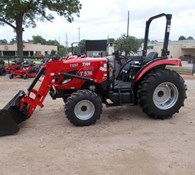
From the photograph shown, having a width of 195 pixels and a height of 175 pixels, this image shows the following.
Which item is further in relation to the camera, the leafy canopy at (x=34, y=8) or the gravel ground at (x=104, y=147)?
the leafy canopy at (x=34, y=8)

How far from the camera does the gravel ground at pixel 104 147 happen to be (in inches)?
134

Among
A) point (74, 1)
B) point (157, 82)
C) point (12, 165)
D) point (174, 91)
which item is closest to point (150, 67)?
point (157, 82)

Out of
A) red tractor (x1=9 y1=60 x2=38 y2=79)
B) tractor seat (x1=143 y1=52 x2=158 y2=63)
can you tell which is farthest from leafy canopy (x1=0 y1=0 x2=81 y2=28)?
tractor seat (x1=143 y1=52 x2=158 y2=63)

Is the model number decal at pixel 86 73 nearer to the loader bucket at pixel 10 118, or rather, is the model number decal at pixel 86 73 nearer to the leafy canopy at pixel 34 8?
the loader bucket at pixel 10 118

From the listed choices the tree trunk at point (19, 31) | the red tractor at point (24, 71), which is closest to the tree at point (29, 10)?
the tree trunk at point (19, 31)

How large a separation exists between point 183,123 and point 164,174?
2309 millimetres

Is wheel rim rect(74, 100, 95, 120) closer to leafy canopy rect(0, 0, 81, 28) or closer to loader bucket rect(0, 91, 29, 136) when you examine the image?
loader bucket rect(0, 91, 29, 136)

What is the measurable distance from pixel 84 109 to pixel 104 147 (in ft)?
3.86

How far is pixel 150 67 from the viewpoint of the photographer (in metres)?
5.43

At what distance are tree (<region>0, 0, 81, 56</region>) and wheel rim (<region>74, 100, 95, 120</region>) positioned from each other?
1312 cm

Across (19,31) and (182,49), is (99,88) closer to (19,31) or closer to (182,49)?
(19,31)

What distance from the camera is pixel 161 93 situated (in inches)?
225

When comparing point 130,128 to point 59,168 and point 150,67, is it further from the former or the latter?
point 59,168

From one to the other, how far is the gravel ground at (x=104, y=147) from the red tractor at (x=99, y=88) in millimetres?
290
